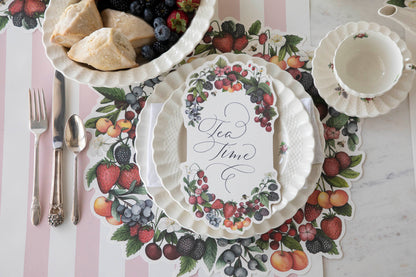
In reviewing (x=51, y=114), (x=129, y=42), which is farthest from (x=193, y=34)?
(x=51, y=114)

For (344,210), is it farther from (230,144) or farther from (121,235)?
(121,235)

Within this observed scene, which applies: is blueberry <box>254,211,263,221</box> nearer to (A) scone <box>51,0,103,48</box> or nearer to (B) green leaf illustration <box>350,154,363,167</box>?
(B) green leaf illustration <box>350,154,363,167</box>

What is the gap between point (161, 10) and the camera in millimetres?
837

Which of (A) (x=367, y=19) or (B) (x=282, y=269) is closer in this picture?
(B) (x=282, y=269)

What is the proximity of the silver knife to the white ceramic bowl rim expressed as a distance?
694mm

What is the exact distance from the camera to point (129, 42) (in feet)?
2.69

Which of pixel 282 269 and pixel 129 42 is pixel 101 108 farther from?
pixel 282 269

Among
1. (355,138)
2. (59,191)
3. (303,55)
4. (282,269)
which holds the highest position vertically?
(303,55)

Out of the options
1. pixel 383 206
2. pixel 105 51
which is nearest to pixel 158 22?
pixel 105 51

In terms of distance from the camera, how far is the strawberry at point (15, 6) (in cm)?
99

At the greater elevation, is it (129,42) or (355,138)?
(129,42)

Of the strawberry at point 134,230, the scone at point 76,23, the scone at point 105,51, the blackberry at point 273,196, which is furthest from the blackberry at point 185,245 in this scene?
the scone at point 76,23

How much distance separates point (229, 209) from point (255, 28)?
1.61 ft

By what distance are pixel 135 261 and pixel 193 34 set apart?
560mm
